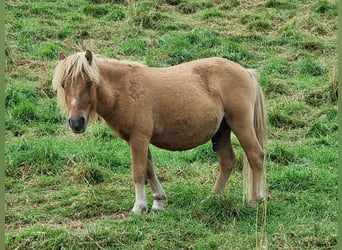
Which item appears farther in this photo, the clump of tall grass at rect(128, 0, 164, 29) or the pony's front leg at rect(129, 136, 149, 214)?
the clump of tall grass at rect(128, 0, 164, 29)

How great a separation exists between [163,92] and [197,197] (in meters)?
1.13

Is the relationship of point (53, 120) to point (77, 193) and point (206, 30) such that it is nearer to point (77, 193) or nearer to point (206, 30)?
point (77, 193)

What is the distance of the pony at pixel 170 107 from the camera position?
19.9 feet

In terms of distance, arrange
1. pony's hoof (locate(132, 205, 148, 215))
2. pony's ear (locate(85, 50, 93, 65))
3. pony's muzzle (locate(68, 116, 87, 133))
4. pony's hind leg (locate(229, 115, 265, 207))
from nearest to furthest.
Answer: pony's muzzle (locate(68, 116, 87, 133)) → pony's ear (locate(85, 50, 93, 65)) → pony's hoof (locate(132, 205, 148, 215)) → pony's hind leg (locate(229, 115, 265, 207))

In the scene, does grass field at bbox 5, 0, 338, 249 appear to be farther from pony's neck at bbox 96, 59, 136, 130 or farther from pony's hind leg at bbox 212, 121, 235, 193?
pony's neck at bbox 96, 59, 136, 130

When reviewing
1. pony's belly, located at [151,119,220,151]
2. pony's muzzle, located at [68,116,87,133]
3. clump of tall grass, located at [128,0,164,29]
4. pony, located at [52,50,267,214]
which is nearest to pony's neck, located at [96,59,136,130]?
pony, located at [52,50,267,214]

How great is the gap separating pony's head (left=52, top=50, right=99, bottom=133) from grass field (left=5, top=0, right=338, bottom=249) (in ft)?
3.24

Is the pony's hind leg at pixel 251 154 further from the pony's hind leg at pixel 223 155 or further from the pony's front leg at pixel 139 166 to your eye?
the pony's front leg at pixel 139 166

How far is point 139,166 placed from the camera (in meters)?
6.14

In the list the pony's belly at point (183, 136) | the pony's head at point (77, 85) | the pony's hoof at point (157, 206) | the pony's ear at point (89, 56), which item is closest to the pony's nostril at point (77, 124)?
the pony's head at point (77, 85)

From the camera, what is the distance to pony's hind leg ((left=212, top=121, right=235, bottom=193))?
21.9 feet

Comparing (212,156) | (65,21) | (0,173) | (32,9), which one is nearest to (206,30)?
(65,21)

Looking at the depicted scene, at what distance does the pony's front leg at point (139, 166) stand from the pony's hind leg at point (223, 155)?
0.86 metres

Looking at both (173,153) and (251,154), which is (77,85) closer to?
(251,154)
